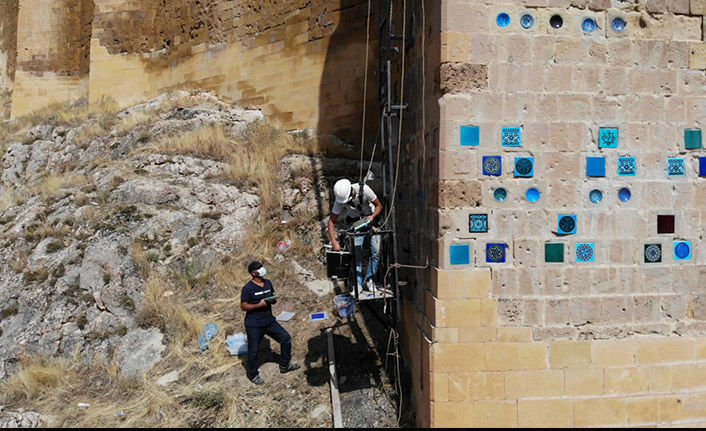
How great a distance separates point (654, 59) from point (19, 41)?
804 inches

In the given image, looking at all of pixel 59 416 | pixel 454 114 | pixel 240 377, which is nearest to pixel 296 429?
pixel 240 377

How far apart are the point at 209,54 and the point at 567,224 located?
462 inches

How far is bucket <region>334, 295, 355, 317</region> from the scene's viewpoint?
5.97 m

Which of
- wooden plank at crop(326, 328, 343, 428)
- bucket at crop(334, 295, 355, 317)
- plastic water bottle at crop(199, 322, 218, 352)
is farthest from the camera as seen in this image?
plastic water bottle at crop(199, 322, 218, 352)

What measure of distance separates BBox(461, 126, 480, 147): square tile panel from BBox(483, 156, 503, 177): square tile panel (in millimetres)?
164

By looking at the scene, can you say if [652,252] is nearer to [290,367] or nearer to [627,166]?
[627,166]

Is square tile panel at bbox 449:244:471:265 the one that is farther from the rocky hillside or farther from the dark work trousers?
the dark work trousers

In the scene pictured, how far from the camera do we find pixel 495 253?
168 inches

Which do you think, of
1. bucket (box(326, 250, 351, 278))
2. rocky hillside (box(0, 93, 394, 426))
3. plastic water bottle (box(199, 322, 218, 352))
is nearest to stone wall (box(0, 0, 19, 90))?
rocky hillside (box(0, 93, 394, 426))

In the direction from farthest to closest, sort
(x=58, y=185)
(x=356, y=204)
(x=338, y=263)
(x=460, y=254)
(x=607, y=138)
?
(x=58, y=185) → (x=356, y=204) → (x=338, y=263) → (x=607, y=138) → (x=460, y=254)

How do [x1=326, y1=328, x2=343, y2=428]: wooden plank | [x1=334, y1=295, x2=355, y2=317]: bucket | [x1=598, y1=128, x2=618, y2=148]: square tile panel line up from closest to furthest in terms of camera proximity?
[x1=598, y1=128, x2=618, y2=148]: square tile panel < [x1=326, y1=328, x2=343, y2=428]: wooden plank < [x1=334, y1=295, x2=355, y2=317]: bucket

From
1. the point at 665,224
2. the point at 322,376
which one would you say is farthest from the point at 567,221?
the point at 322,376

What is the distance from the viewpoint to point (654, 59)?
4.40m

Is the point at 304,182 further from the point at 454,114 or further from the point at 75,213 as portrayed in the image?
the point at 454,114
